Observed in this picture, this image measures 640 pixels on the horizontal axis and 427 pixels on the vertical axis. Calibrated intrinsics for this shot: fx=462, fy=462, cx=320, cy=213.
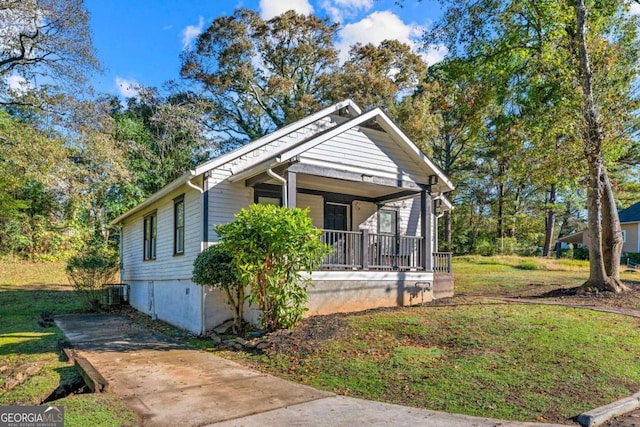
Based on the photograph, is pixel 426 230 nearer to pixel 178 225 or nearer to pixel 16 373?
pixel 178 225

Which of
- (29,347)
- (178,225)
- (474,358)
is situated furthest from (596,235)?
(29,347)

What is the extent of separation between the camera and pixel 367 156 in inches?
496

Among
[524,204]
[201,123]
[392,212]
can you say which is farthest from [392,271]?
[524,204]

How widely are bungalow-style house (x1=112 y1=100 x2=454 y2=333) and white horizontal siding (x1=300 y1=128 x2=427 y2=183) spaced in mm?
29

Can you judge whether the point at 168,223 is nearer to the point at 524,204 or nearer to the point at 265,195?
the point at 265,195

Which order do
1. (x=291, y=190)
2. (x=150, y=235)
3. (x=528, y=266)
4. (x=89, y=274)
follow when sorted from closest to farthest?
(x=291, y=190) < (x=150, y=235) < (x=89, y=274) < (x=528, y=266)

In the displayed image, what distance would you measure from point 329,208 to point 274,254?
217 inches

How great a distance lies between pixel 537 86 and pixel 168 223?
1167cm

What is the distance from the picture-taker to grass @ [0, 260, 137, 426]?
503cm

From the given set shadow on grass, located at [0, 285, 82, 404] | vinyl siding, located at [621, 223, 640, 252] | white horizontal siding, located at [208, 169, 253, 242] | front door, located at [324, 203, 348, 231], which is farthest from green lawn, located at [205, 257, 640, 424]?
vinyl siding, located at [621, 223, 640, 252]

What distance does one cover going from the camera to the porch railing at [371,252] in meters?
11.8

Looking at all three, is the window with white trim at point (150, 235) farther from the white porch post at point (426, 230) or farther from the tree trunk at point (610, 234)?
the tree trunk at point (610, 234)

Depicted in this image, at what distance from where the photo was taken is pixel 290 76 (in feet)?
97.8

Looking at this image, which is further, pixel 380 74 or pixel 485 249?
pixel 485 249
